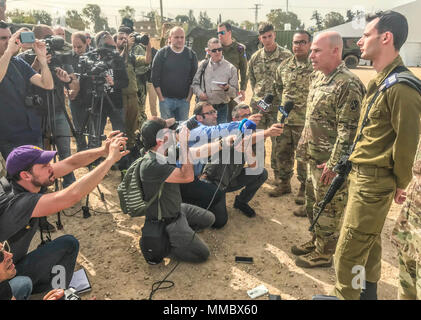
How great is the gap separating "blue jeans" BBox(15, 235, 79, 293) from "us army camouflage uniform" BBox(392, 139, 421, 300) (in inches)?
111

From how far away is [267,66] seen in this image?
18.2ft

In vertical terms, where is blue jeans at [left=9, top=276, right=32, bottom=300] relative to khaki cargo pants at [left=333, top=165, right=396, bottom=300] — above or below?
below

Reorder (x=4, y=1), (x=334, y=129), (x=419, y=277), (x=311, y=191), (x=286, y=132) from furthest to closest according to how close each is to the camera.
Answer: (x=4, y=1) → (x=286, y=132) → (x=311, y=191) → (x=334, y=129) → (x=419, y=277)

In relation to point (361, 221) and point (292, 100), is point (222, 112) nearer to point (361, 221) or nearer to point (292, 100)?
point (292, 100)

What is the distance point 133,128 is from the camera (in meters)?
6.32

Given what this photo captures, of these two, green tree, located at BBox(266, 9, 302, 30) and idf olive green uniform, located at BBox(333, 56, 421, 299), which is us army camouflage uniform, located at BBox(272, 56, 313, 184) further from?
green tree, located at BBox(266, 9, 302, 30)

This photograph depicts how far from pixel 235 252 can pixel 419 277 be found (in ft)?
7.29

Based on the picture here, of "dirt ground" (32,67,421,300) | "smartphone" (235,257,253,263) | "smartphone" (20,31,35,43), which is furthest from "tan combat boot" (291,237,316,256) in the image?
"smartphone" (20,31,35,43)

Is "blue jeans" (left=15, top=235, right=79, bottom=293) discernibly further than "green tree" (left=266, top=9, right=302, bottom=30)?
No

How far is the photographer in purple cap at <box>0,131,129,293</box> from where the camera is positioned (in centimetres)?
236

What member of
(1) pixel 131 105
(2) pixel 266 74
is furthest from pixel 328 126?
(1) pixel 131 105

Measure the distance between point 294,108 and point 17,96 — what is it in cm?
373
